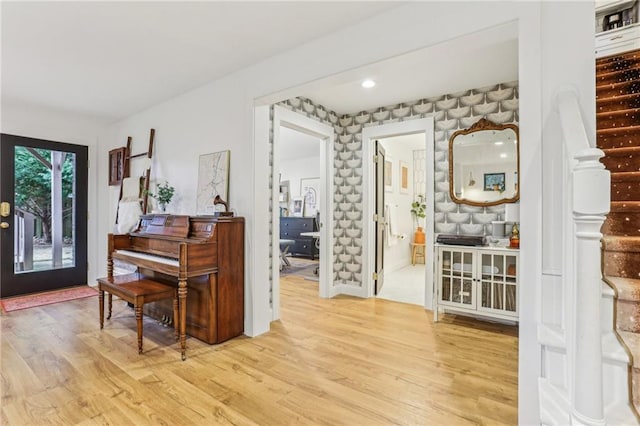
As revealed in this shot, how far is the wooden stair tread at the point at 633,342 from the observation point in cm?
108

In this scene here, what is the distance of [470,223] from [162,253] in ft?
10.7

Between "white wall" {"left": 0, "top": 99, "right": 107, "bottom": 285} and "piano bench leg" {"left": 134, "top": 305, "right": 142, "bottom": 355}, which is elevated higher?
"white wall" {"left": 0, "top": 99, "right": 107, "bottom": 285}

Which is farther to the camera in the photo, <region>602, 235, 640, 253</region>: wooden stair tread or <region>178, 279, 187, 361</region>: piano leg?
<region>178, 279, 187, 361</region>: piano leg

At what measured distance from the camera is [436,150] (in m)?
3.67

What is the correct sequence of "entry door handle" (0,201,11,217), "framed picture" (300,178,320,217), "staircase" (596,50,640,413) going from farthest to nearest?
"framed picture" (300,178,320,217) → "entry door handle" (0,201,11,217) → "staircase" (596,50,640,413)

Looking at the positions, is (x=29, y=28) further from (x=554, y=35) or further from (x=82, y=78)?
(x=554, y=35)

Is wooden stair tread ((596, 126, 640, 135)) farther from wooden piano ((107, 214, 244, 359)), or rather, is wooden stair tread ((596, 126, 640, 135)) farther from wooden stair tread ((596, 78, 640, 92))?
wooden piano ((107, 214, 244, 359))

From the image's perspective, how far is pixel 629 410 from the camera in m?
1.08

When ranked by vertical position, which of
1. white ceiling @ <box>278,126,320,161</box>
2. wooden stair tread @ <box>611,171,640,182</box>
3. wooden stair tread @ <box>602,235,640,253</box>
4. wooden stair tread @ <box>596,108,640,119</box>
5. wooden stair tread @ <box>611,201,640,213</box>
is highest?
white ceiling @ <box>278,126,320,161</box>

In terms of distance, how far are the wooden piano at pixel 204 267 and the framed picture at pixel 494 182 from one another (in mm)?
2656

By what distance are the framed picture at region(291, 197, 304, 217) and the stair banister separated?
23.6ft

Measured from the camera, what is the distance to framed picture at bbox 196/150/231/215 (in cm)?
308

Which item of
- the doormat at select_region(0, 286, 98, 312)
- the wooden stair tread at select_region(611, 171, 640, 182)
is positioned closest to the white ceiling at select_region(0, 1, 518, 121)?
the wooden stair tread at select_region(611, 171, 640, 182)

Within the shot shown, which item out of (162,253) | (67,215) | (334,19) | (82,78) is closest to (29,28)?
(82,78)
